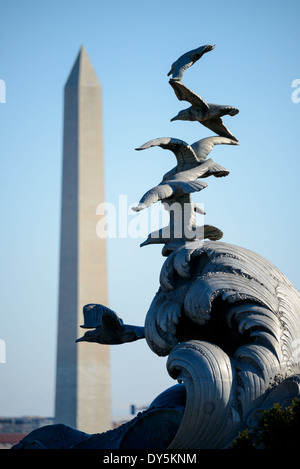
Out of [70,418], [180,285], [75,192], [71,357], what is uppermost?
[75,192]

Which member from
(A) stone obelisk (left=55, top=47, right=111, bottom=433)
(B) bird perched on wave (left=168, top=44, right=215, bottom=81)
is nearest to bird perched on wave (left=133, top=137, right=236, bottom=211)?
(B) bird perched on wave (left=168, top=44, right=215, bottom=81)

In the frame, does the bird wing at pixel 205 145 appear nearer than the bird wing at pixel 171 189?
No

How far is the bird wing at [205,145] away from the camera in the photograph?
13.4 metres

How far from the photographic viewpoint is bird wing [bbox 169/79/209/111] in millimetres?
13078

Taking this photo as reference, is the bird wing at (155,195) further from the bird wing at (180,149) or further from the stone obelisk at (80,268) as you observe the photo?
the stone obelisk at (80,268)

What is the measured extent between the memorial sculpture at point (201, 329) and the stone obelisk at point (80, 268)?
22.0 meters

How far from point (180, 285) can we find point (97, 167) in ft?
83.8

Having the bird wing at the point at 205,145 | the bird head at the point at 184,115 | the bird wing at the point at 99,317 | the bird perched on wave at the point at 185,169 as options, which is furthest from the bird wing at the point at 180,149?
the bird wing at the point at 99,317

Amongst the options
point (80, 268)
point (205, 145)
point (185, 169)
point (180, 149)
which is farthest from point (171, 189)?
point (80, 268)

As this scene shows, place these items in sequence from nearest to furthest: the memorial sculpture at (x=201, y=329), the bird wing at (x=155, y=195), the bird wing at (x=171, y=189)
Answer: the memorial sculpture at (x=201, y=329) → the bird wing at (x=155, y=195) → the bird wing at (x=171, y=189)

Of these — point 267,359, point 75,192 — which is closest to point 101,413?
point 75,192

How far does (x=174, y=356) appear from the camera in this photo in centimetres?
1115

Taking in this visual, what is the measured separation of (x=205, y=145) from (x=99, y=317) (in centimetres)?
308
